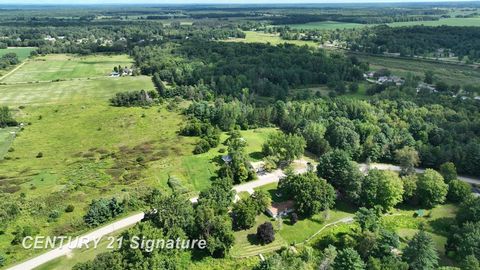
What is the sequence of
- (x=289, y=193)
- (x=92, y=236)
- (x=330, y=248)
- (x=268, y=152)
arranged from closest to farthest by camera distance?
(x=330, y=248)
(x=92, y=236)
(x=289, y=193)
(x=268, y=152)

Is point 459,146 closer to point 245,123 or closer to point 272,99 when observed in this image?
point 245,123

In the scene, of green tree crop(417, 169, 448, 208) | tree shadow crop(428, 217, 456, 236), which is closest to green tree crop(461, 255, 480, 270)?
tree shadow crop(428, 217, 456, 236)

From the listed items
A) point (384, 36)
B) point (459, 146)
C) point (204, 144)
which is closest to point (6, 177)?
point (204, 144)

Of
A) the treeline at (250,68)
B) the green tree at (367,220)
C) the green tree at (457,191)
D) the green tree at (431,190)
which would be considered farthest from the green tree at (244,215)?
the treeline at (250,68)

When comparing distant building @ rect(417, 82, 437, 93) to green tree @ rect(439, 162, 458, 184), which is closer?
green tree @ rect(439, 162, 458, 184)

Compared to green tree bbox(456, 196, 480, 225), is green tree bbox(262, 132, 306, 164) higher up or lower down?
higher up

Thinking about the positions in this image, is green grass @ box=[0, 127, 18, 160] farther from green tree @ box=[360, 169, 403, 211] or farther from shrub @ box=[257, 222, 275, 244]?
green tree @ box=[360, 169, 403, 211]

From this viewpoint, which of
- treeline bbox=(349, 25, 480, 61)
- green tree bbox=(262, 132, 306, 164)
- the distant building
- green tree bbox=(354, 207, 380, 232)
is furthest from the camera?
treeline bbox=(349, 25, 480, 61)
